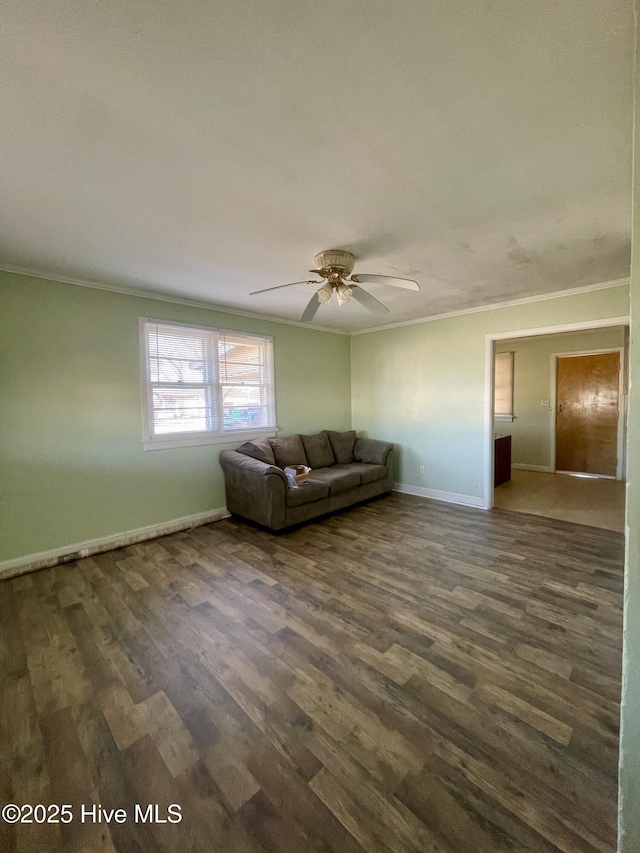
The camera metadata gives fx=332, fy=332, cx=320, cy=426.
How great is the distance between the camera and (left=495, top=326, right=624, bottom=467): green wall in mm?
6191

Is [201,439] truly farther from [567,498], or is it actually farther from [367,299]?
[567,498]

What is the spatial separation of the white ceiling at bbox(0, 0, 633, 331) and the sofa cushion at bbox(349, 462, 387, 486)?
8.96 ft

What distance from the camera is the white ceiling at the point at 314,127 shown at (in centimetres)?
104

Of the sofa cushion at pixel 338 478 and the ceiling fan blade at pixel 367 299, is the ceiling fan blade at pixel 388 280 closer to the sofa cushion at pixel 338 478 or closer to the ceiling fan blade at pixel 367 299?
the ceiling fan blade at pixel 367 299

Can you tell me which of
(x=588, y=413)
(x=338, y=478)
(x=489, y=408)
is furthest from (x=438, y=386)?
(x=588, y=413)

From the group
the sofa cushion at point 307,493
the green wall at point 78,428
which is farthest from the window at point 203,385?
the sofa cushion at point 307,493

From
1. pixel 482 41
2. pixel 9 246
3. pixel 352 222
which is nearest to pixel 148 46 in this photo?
pixel 482 41

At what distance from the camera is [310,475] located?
4.28 metres

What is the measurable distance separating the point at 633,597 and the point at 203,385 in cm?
400

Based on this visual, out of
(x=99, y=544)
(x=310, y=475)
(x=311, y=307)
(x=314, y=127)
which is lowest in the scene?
(x=99, y=544)

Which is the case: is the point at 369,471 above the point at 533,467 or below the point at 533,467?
above

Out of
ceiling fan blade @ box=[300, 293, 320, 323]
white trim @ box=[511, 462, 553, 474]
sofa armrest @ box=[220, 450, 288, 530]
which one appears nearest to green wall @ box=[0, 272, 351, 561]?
sofa armrest @ box=[220, 450, 288, 530]

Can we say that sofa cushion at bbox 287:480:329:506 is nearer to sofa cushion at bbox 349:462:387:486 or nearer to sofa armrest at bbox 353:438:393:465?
sofa cushion at bbox 349:462:387:486

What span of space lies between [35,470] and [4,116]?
2.63 meters
